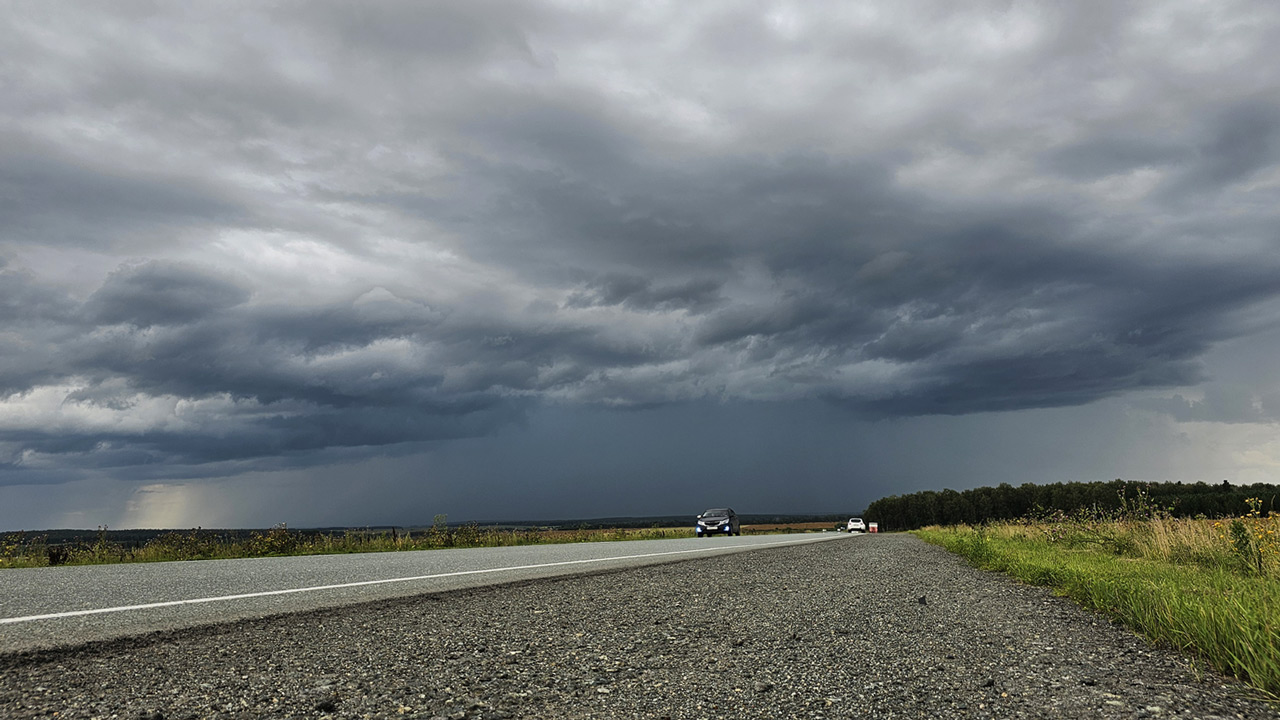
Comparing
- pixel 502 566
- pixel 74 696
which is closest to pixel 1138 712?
pixel 74 696

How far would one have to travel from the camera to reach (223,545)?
18.1 m

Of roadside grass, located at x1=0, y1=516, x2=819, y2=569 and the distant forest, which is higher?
roadside grass, located at x1=0, y1=516, x2=819, y2=569

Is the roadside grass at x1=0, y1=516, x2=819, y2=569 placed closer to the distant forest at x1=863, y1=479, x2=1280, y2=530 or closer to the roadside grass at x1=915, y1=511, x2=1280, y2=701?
the roadside grass at x1=915, y1=511, x2=1280, y2=701

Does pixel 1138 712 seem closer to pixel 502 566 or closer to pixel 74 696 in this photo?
pixel 74 696

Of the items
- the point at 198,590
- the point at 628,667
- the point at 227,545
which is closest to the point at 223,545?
the point at 227,545

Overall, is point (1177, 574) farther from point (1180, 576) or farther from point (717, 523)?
point (717, 523)

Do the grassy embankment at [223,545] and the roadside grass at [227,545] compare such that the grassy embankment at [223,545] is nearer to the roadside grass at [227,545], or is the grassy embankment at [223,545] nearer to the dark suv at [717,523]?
the roadside grass at [227,545]

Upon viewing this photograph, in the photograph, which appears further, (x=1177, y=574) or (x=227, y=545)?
(x=227, y=545)

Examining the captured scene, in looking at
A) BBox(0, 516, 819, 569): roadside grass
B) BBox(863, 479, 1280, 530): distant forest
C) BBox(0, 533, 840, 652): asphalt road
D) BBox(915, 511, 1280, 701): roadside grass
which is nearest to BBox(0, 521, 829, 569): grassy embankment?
BBox(0, 516, 819, 569): roadside grass

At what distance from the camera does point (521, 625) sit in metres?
6.00

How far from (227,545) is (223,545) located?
15 centimetres

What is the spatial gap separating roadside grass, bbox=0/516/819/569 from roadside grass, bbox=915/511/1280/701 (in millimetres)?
15793

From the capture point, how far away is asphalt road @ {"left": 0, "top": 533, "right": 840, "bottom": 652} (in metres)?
5.54

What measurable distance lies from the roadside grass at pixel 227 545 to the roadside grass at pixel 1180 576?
15.8 meters
